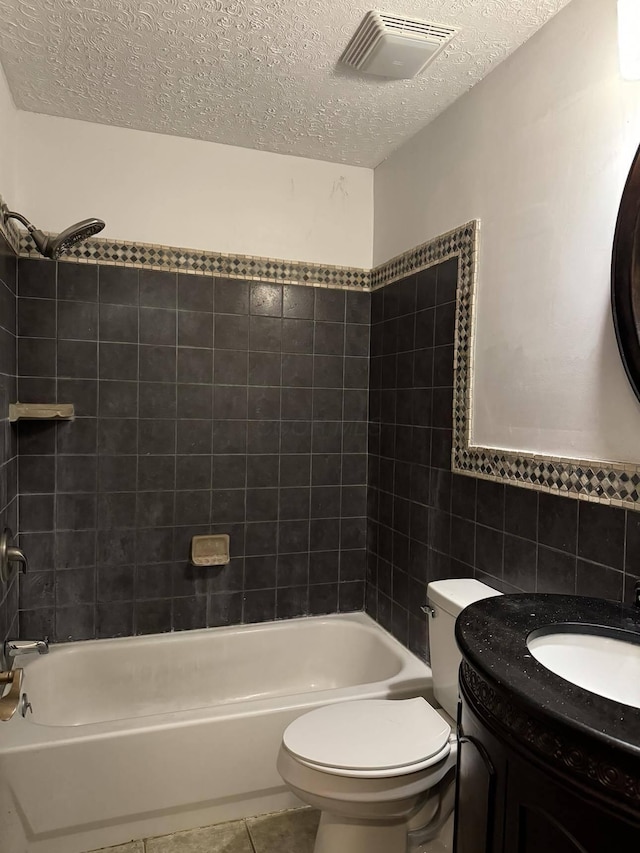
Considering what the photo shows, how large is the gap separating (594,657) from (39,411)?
6.67 feet

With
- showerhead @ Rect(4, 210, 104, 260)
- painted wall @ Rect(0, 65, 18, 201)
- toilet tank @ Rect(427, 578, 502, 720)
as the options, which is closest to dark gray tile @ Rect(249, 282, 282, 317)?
showerhead @ Rect(4, 210, 104, 260)

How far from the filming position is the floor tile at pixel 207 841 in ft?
5.95

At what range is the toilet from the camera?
4.75 feet

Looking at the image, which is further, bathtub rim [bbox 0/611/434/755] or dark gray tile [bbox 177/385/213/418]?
dark gray tile [bbox 177/385/213/418]

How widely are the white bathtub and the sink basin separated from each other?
42.9 inches

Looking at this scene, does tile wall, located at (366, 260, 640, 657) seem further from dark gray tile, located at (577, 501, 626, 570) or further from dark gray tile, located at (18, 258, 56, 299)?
dark gray tile, located at (18, 258, 56, 299)

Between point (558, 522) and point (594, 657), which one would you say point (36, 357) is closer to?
point (558, 522)

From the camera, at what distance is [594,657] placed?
3.59 feet

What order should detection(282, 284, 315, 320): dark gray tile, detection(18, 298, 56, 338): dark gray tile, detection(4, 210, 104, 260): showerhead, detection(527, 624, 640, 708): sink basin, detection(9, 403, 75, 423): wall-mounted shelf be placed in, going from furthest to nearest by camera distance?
detection(282, 284, 315, 320): dark gray tile
detection(18, 298, 56, 338): dark gray tile
detection(9, 403, 75, 423): wall-mounted shelf
detection(4, 210, 104, 260): showerhead
detection(527, 624, 640, 708): sink basin

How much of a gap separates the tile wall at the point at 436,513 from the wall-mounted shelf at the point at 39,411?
53.5 inches

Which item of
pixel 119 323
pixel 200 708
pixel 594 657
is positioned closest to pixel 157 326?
pixel 119 323

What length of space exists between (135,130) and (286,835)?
8.96 ft

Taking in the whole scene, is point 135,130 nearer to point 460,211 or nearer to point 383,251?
point 383,251

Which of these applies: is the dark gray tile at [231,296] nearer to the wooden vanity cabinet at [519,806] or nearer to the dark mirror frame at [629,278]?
the dark mirror frame at [629,278]
